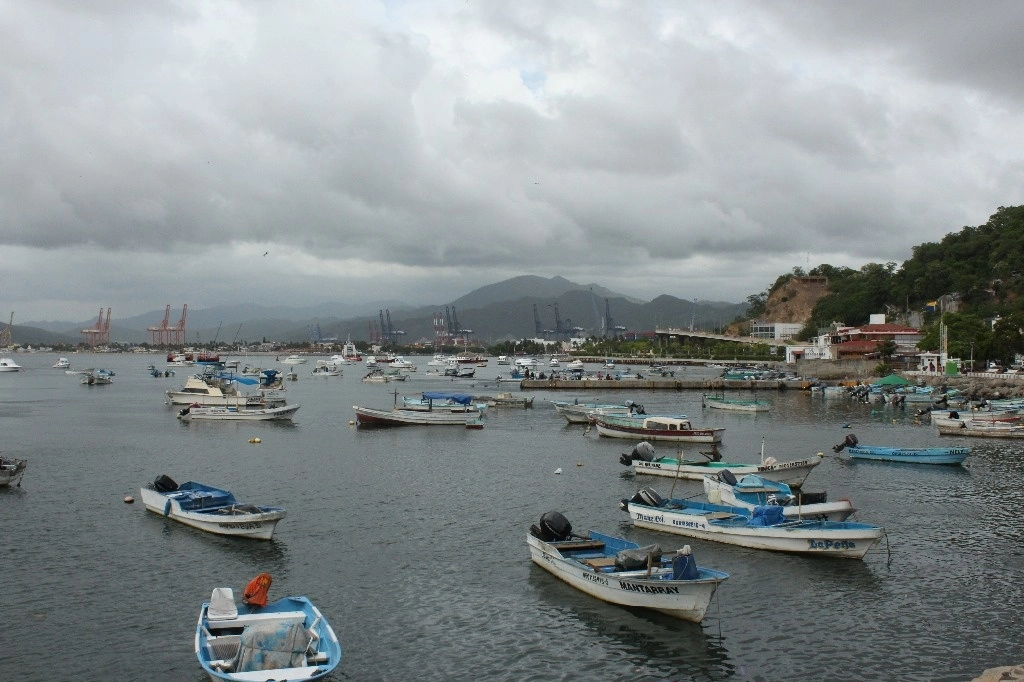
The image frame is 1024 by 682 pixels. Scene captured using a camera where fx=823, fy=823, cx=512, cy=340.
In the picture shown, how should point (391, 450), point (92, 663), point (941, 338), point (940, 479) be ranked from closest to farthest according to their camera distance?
point (92, 663) < point (940, 479) < point (391, 450) < point (941, 338)

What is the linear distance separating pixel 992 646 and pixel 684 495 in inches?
780

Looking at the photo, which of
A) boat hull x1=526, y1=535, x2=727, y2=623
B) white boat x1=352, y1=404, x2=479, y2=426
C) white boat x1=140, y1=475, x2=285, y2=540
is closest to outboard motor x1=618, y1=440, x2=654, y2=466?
boat hull x1=526, y1=535, x2=727, y2=623

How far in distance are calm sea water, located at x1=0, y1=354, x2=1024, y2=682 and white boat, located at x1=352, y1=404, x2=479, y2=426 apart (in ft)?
52.8

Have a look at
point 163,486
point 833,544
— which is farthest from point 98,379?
point 833,544

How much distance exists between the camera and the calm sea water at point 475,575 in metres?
20.0

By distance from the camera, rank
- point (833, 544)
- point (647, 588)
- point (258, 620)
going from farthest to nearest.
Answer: point (833, 544) < point (647, 588) < point (258, 620)

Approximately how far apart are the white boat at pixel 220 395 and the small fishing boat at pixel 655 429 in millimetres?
32107

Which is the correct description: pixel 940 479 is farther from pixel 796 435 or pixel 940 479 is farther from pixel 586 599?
pixel 586 599

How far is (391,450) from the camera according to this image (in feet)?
181

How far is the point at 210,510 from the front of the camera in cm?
3203

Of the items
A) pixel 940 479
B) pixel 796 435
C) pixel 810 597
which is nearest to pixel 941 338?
pixel 796 435

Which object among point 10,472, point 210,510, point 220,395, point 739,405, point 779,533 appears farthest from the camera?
point 739,405

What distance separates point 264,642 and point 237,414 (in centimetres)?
5725

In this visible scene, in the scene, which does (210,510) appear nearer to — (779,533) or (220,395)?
(779,533)
